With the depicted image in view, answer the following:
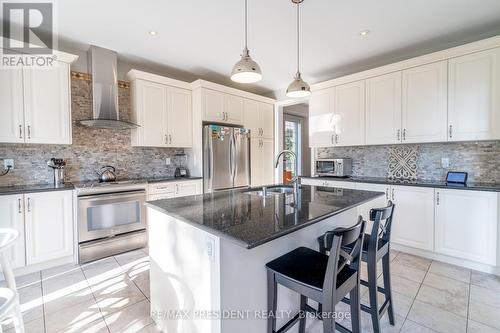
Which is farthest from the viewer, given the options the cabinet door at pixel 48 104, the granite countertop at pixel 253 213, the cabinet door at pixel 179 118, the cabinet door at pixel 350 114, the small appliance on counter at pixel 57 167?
the cabinet door at pixel 179 118

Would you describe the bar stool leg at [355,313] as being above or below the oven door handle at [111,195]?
below

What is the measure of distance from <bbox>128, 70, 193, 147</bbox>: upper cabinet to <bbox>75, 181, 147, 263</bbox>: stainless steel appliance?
32.4 inches

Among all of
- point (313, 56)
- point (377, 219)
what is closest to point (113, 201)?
point (377, 219)

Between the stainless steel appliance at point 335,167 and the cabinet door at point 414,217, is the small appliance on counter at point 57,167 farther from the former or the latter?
the cabinet door at point 414,217

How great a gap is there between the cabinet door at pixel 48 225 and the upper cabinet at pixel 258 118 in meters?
3.02

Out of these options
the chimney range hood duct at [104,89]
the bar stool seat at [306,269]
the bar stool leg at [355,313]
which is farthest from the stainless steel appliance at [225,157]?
the bar stool leg at [355,313]

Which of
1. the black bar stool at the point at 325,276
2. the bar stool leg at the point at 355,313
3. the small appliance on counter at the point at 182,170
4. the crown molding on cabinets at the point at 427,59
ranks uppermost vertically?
the crown molding on cabinets at the point at 427,59

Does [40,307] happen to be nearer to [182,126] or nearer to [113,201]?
[113,201]

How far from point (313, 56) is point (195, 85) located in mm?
1910

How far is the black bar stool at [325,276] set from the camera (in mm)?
1130

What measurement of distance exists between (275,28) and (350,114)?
5.90ft

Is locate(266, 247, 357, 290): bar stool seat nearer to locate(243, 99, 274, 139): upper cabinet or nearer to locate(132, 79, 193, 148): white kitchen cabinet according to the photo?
locate(132, 79, 193, 148): white kitchen cabinet

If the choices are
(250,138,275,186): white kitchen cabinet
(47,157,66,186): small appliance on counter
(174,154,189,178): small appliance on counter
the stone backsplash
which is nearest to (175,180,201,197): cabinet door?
(174,154,189,178): small appliance on counter

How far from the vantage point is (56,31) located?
2.74 m
